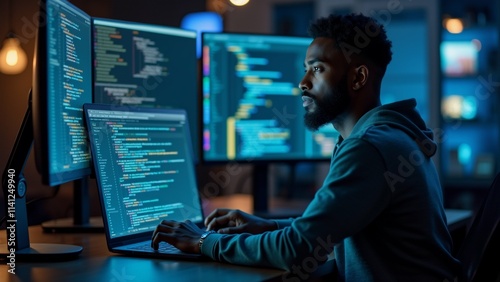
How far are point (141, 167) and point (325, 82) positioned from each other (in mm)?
487

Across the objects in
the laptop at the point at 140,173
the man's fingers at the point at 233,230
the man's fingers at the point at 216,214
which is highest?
the laptop at the point at 140,173

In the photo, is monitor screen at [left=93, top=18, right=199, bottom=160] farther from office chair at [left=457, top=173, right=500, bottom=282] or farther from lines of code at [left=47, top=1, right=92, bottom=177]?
office chair at [left=457, top=173, right=500, bottom=282]

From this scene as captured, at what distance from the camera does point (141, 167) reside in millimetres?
1606

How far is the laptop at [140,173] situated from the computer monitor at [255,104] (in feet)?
1.43

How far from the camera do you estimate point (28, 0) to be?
2012 mm

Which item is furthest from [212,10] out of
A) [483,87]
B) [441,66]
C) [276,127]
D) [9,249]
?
[9,249]

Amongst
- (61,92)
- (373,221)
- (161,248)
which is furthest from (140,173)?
(373,221)

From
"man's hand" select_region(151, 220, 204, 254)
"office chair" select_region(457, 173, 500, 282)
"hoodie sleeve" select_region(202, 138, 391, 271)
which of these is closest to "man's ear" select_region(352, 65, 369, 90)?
"hoodie sleeve" select_region(202, 138, 391, 271)

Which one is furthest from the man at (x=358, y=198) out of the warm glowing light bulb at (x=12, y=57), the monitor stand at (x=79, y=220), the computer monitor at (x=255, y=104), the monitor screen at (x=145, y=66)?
the warm glowing light bulb at (x=12, y=57)

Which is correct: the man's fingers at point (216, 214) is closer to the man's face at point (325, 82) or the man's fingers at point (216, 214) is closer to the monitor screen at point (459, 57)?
the man's face at point (325, 82)

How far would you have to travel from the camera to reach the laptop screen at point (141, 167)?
4.95 ft

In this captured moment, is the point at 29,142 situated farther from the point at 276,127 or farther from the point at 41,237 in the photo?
the point at 276,127

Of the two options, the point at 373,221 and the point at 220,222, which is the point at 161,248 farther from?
the point at 373,221

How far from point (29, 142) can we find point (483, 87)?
4040 millimetres
